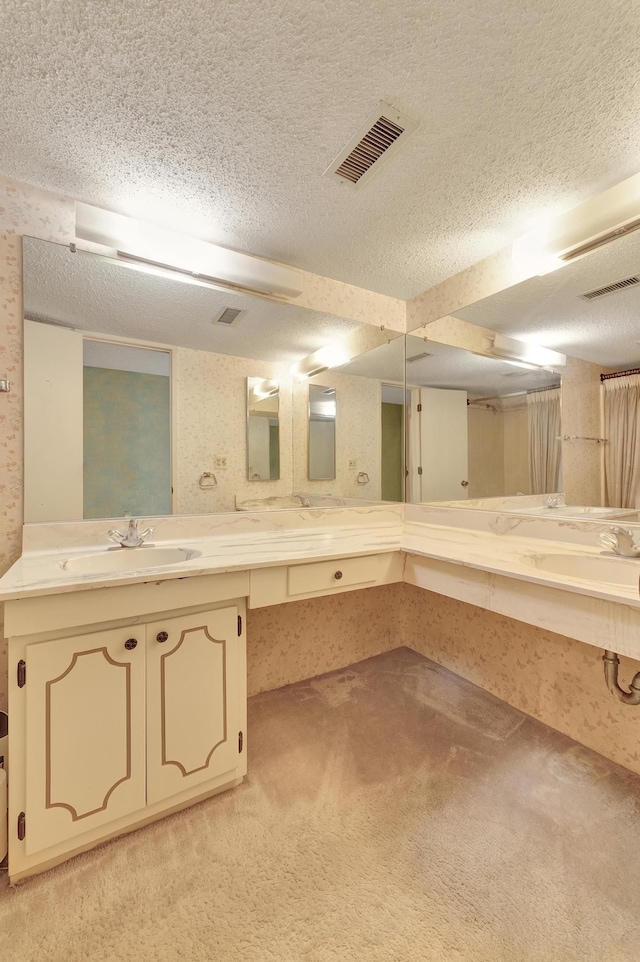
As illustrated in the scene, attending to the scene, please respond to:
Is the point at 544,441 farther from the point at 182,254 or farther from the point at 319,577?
the point at 182,254

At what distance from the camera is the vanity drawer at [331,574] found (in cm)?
146

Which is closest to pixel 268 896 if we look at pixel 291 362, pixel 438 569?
pixel 438 569

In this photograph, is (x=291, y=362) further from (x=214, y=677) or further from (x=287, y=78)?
(x=214, y=677)

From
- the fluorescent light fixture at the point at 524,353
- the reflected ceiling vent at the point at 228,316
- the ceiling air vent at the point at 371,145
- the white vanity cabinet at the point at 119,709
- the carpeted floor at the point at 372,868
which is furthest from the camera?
the reflected ceiling vent at the point at 228,316

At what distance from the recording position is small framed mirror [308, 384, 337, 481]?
223cm

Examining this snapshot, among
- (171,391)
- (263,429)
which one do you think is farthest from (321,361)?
(171,391)

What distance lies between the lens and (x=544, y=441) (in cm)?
183

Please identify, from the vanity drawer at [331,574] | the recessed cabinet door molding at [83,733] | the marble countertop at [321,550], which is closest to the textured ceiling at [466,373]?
the marble countertop at [321,550]

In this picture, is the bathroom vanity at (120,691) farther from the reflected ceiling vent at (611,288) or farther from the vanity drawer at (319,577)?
the reflected ceiling vent at (611,288)

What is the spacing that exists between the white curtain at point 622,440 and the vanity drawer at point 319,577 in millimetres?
917

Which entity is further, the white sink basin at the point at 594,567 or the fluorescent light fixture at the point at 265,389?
the fluorescent light fixture at the point at 265,389

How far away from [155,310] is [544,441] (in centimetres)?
191

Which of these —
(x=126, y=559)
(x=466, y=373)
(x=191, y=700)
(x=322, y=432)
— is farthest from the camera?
(x=322, y=432)

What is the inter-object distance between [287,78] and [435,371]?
4.97 feet
